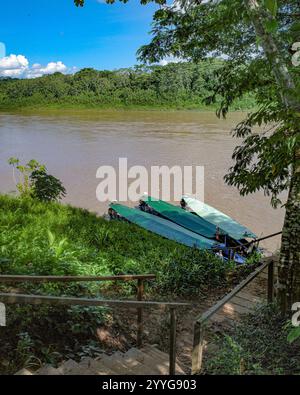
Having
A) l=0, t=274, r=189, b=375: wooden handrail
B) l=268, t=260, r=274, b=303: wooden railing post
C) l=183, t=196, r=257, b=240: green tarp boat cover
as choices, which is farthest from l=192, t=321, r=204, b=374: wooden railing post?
l=183, t=196, r=257, b=240: green tarp boat cover

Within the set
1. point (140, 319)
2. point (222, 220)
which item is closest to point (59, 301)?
point (140, 319)

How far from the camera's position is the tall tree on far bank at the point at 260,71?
3.32 m

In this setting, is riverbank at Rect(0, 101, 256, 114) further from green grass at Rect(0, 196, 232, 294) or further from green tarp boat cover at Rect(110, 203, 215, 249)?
green grass at Rect(0, 196, 232, 294)

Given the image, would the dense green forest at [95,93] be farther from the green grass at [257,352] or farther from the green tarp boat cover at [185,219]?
the green grass at [257,352]

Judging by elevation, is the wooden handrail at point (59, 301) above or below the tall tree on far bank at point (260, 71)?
below

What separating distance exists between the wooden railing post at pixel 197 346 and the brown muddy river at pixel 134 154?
9194mm

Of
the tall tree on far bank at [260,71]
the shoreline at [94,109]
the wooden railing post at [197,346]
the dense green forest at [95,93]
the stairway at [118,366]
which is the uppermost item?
the dense green forest at [95,93]

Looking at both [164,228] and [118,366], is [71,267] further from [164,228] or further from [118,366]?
[164,228]

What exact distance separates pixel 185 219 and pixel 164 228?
135cm

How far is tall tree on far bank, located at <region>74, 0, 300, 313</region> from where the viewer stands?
3.32m

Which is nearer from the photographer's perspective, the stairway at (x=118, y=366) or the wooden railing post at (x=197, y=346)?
the wooden railing post at (x=197, y=346)

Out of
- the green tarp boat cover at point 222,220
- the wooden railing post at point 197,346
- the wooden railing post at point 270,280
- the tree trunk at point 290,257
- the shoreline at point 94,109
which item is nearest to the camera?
the wooden railing post at point 197,346

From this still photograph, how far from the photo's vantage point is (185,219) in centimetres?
1247

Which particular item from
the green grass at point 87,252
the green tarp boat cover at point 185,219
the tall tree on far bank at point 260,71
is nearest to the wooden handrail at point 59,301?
the tall tree on far bank at point 260,71
